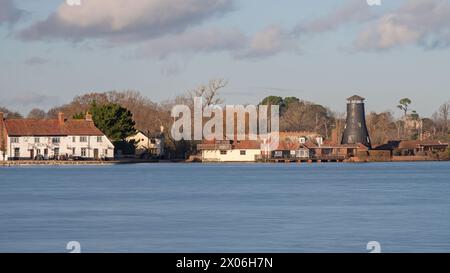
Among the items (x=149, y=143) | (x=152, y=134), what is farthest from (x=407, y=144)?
(x=149, y=143)

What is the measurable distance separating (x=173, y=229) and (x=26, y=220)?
235 inches

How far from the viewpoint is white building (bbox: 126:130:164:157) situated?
119875mm

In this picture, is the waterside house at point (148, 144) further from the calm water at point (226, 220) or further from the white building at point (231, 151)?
the calm water at point (226, 220)

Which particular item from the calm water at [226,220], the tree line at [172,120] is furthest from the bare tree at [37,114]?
the calm water at [226,220]

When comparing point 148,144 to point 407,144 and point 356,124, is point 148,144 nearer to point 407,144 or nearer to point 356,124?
point 356,124

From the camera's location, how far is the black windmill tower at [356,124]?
12538cm

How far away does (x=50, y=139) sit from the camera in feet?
349

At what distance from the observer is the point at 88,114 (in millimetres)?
106625

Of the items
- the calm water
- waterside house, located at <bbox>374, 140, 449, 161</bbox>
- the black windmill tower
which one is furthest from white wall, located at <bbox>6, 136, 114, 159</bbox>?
the calm water

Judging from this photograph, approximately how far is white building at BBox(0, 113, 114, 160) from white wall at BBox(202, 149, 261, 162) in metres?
19.7

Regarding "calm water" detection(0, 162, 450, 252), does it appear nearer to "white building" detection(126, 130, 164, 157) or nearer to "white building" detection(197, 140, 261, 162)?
"white building" detection(126, 130, 164, 157)

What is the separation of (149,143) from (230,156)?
11.0 metres
